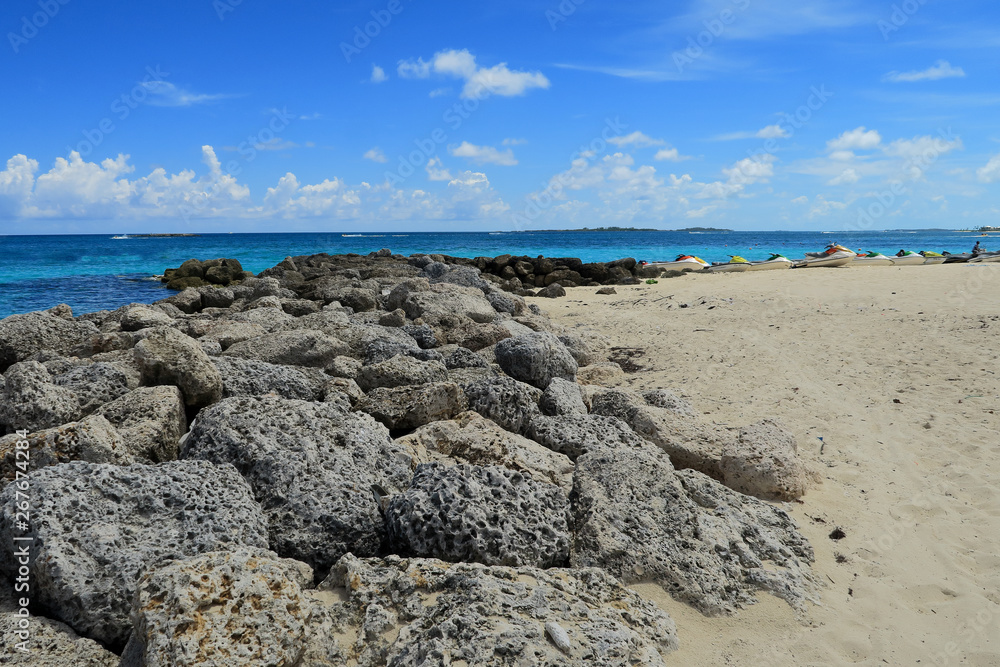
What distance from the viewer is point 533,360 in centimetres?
704

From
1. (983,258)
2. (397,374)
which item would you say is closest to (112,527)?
(397,374)

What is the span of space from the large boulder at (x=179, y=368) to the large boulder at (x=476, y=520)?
222cm

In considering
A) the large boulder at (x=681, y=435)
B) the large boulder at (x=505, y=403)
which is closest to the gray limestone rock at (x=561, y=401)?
the large boulder at (x=505, y=403)

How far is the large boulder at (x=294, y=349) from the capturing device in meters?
6.84

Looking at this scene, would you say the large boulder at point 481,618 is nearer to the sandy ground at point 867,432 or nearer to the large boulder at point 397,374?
the sandy ground at point 867,432

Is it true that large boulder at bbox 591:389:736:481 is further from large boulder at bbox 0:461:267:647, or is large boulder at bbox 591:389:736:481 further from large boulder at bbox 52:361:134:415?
large boulder at bbox 52:361:134:415

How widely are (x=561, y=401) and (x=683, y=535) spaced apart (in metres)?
2.36

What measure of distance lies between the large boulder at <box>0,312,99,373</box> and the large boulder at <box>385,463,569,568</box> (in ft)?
20.7

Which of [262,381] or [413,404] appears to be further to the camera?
[262,381]

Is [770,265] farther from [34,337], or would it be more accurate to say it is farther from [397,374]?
[34,337]

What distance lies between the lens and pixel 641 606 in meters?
3.19

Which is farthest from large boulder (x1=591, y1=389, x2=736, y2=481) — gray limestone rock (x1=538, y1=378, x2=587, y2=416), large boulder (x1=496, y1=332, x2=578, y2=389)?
large boulder (x1=496, y1=332, x2=578, y2=389)

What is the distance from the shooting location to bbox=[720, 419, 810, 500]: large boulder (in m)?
4.87

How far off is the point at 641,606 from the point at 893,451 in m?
4.01
